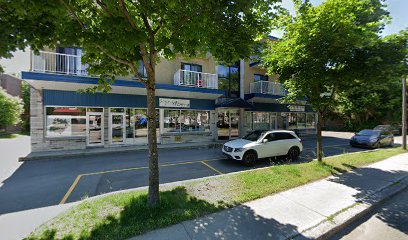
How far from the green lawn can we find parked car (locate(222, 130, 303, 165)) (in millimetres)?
2016

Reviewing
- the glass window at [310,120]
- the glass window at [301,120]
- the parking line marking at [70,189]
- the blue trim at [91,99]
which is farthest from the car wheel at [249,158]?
the glass window at [310,120]

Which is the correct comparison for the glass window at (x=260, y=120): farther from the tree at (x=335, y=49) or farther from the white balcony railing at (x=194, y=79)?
the tree at (x=335, y=49)

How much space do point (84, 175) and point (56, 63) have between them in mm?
8068

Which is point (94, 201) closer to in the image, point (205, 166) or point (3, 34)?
point (3, 34)

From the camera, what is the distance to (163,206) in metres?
4.22

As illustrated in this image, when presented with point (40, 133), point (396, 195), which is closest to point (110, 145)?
point (40, 133)

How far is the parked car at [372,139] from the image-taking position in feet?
45.3

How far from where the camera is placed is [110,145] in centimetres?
1320

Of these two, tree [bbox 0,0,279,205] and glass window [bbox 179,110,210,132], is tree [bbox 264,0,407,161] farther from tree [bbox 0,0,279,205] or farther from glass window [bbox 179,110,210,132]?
glass window [bbox 179,110,210,132]

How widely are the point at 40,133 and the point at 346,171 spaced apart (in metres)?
15.8

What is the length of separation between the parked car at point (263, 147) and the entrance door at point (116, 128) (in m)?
8.02

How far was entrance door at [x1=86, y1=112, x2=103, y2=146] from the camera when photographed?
1264cm

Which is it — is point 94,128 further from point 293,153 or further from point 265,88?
point 265,88

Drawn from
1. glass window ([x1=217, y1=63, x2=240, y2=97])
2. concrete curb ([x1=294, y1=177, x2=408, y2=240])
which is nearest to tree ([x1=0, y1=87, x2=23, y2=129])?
glass window ([x1=217, y1=63, x2=240, y2=97])
